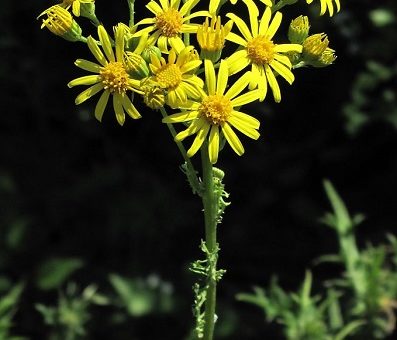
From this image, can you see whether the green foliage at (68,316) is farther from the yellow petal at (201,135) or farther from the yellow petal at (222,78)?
the yellow petal at (222,78)

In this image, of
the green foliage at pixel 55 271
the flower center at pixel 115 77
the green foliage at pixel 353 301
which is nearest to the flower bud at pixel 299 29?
the flower center at pixel 115 77

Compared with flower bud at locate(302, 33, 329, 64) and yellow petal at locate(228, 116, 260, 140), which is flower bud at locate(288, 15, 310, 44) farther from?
yellow petal at locate(228, 116, 260, 140)

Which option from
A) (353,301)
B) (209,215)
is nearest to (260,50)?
(209,215)

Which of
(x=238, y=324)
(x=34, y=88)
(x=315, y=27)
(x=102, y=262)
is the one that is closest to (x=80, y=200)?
(x=102, y=262)

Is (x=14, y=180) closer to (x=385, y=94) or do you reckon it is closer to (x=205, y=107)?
(x=385, y=94)

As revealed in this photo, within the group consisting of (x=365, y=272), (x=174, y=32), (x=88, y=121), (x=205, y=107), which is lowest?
(x=205, y=107)

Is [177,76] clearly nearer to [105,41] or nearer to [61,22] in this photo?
[105,41]
